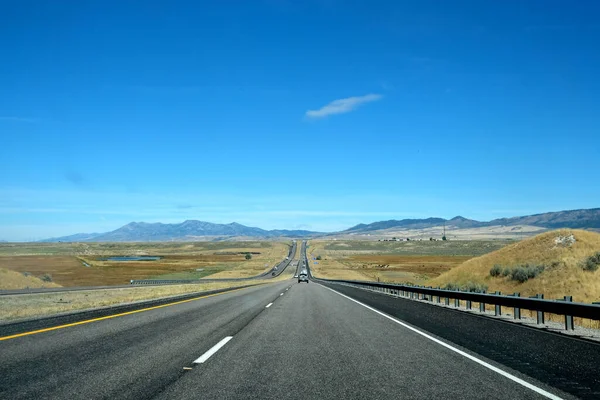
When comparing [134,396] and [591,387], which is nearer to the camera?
[134,396]

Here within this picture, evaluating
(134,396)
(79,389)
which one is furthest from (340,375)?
(79,389)

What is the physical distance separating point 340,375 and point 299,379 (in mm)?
657

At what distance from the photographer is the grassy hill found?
3191cm

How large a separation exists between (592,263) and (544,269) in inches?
142

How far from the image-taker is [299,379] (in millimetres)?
6738

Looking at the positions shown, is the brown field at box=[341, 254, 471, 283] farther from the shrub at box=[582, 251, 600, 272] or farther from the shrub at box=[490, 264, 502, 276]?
the shrub at box=[582, 251, 600, 272]

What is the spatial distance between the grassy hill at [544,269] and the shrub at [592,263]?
3.7 inches

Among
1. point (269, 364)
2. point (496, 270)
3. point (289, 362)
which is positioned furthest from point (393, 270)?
point (269, 364)

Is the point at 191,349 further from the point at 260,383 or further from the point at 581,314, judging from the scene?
the point at 581,314

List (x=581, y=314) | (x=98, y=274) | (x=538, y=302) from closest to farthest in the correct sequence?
(x=581, y=314) < (x=538, y=302) < (x=98, y=274)

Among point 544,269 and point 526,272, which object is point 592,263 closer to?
point 544,269

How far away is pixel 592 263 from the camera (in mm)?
33062

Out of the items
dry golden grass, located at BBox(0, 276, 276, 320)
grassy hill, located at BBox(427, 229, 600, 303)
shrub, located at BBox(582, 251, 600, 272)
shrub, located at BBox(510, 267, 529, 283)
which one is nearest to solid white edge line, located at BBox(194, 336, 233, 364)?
dry golden grass, located at BBox(0, 276, 276, 320)

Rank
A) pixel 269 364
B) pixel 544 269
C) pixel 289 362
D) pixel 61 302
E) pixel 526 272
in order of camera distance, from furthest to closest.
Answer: pixel 526 272 < pixel 544 269 < pixel 61 302 < pixel 289 362 < pixel 269 364
